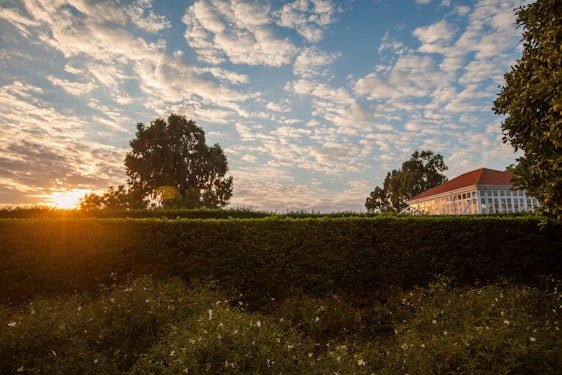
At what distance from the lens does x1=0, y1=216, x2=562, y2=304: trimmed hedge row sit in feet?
29.6

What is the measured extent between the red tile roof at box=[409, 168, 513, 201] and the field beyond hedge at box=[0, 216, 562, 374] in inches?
983

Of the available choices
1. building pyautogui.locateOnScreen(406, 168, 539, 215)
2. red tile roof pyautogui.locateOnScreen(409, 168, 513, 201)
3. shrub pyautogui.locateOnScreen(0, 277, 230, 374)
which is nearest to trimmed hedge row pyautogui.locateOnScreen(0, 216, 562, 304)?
shrub pyautogui.locateOnScreen(0, 277, 230, 374)

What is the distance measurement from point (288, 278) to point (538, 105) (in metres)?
6.21

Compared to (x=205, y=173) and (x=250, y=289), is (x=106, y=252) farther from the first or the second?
(x=205, y=173)

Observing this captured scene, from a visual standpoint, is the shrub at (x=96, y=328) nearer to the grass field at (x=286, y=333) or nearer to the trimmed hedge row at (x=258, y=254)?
the grass field at (x=286, y=333)

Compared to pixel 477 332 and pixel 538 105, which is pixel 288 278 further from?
pixel 538 105

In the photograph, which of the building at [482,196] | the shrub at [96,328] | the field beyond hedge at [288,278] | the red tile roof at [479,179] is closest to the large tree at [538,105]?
the field beyond hedge at [288,278]

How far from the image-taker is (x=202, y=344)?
4.94m

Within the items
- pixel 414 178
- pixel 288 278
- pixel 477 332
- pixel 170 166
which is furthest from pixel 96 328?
pixel 414 178

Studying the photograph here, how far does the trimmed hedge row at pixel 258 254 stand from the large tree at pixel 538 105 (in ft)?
9.17

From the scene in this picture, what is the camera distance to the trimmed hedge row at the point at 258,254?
29.6 ft

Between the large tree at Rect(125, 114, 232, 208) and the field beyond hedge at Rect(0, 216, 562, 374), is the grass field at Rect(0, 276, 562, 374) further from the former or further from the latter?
the large tree at Rect(125, 114, 232, 208)

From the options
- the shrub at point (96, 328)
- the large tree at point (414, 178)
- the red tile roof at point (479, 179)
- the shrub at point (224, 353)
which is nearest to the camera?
the shrub at point (224, 353)

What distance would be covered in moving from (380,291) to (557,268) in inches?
187
